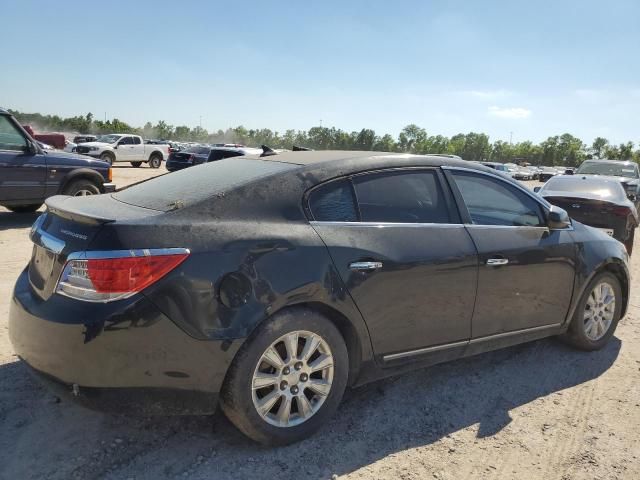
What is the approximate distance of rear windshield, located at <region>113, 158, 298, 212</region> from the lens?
286cm

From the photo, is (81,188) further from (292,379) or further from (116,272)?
(292,379)

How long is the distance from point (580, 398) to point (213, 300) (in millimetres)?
2748

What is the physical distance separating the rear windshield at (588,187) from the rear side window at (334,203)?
7268mm

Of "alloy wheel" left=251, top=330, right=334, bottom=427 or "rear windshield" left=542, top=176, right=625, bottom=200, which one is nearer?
"alloy wheel" left=251, top=330, right=334, bottom=427

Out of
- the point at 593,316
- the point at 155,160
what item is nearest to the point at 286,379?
the point at 593,316

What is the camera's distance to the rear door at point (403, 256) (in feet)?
9.70

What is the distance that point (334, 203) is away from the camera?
3062 mm

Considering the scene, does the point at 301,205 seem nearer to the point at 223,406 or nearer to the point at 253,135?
the point at 223,406

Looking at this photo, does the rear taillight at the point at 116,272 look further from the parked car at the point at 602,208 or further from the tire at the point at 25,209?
the tire at the point at 25,209

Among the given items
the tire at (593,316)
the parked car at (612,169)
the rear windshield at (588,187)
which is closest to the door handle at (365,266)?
the tire at (593,316)

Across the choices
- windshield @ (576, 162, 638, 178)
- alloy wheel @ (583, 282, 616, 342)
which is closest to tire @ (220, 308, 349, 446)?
alloy wheel @ (583, 282, 616, 342)

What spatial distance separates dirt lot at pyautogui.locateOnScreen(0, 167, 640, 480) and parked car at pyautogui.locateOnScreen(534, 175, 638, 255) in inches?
202

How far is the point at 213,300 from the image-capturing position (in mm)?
2488

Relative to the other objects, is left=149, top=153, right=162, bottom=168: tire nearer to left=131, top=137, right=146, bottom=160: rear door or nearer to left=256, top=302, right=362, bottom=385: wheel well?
left=131, top=137, right=146, bottom=160: rear door
